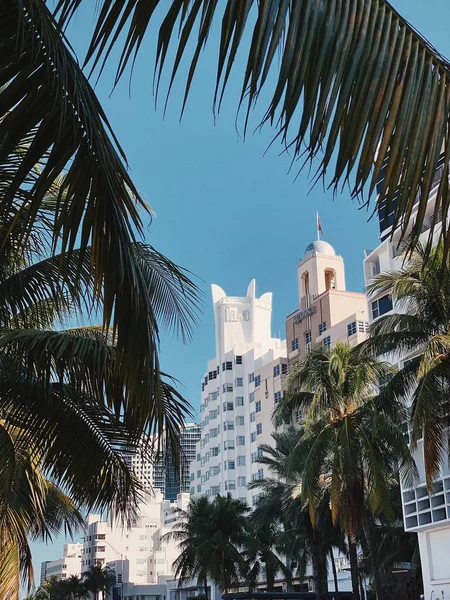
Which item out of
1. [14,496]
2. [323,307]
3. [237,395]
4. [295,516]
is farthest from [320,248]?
[14,496]

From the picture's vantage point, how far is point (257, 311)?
116125mm

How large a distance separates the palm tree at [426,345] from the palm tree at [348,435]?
3.03 m

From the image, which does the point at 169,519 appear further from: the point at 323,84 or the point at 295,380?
the point at 323,84

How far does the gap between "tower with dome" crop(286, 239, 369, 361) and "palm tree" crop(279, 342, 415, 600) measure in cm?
4187

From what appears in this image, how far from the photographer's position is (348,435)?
36.5 m

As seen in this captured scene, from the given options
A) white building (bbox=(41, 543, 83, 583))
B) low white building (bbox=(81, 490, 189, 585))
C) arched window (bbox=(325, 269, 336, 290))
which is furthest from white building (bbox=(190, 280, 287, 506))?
white building (bbox=(41, 543, 83, 583))

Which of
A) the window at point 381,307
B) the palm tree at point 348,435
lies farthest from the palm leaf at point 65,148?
the window at point 381,307

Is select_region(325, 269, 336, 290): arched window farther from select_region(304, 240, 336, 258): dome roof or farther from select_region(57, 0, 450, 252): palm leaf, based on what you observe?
select_region(57, 0, 450, 252): palm leaf

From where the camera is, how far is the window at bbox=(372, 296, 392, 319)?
53700mm

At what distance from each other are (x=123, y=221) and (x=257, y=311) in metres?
113

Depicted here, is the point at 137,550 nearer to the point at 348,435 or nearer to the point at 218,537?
the point at 218,537

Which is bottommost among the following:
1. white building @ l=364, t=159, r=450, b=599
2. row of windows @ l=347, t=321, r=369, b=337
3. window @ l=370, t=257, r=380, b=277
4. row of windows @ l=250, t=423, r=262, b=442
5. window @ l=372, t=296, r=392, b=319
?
white building @ l=364, t=159, r=450, b=599

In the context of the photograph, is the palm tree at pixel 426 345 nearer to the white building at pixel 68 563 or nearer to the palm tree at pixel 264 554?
the palm tree at pixel 264 554

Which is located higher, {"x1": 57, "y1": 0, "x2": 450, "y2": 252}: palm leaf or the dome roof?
the dome roof
